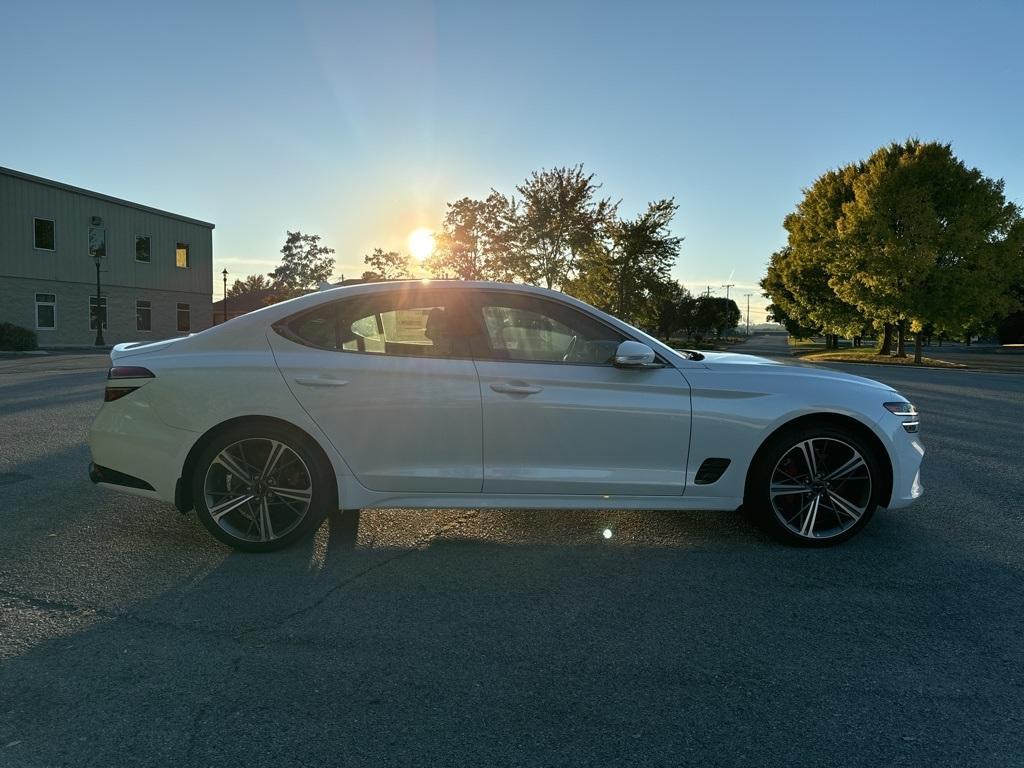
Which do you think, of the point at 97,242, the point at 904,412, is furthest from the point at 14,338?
the point at 904,412

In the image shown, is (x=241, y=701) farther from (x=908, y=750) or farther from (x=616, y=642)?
(x=908, y=750)

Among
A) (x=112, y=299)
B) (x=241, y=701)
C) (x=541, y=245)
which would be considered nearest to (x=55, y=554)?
(x=241, y=701)

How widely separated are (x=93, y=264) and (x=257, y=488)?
37.3m

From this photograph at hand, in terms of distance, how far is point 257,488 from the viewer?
3.94 metres

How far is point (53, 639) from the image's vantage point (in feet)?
9.46

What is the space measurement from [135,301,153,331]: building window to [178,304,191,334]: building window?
6.66 ft

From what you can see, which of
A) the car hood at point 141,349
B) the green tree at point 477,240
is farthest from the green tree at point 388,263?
the car hood at point 141,349

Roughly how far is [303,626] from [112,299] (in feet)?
128

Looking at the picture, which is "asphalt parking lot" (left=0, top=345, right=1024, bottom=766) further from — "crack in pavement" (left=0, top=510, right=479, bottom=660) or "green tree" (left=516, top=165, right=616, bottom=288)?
"green tree" (left=516, top=165, right=616, bottom=288)

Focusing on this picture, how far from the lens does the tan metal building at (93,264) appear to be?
3142cm

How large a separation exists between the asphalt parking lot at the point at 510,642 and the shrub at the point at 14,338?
95.3 ft

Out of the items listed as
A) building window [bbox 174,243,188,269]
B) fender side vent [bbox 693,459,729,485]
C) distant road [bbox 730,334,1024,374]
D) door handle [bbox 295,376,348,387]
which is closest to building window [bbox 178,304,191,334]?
building window [bbox 174,243,188,269]

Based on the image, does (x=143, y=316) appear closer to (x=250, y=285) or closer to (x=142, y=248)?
(x=142, y=248)

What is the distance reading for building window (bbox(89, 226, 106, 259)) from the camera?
34531 mm
